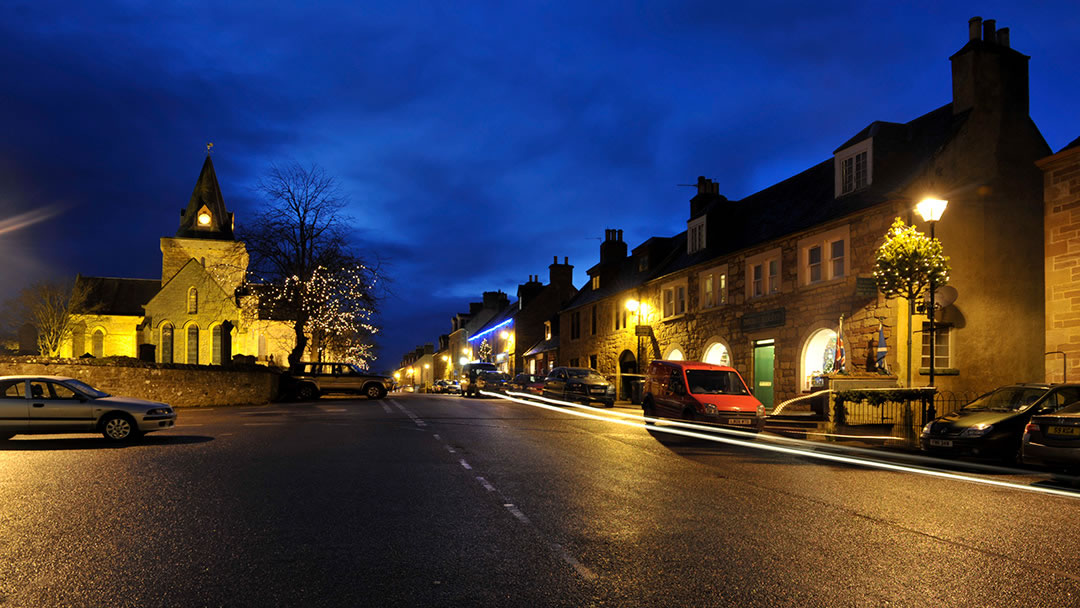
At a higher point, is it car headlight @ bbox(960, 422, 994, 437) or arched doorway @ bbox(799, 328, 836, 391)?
arched doorway @ bbox(799, 328, 836, 391)

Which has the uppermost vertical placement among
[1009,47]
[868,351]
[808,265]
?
[1009,47]

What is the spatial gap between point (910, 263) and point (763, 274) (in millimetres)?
9741

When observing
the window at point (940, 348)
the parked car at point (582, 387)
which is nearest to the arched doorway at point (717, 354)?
the parked car at point (582, 387)

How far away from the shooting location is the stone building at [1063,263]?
18281 millimetres

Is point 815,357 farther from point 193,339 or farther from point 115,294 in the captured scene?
point 115,294

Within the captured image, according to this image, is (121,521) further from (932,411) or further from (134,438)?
(932,411)

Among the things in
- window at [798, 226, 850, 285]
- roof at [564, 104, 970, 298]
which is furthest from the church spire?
window at [798, 226, 850, 285]

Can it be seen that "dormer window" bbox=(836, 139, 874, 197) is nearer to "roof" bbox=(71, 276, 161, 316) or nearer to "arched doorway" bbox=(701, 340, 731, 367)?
"arched doorway" bbox=(701, 340, 731, 367)

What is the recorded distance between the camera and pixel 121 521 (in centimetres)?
726

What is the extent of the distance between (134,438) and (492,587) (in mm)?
12830

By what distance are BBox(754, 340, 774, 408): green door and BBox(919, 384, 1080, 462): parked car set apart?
12595 millimetres

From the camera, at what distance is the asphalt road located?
16.5ft

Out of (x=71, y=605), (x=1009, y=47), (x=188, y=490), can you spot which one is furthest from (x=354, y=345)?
(x=71, y=605)

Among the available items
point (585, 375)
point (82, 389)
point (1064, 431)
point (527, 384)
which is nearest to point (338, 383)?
point (527, 384)
